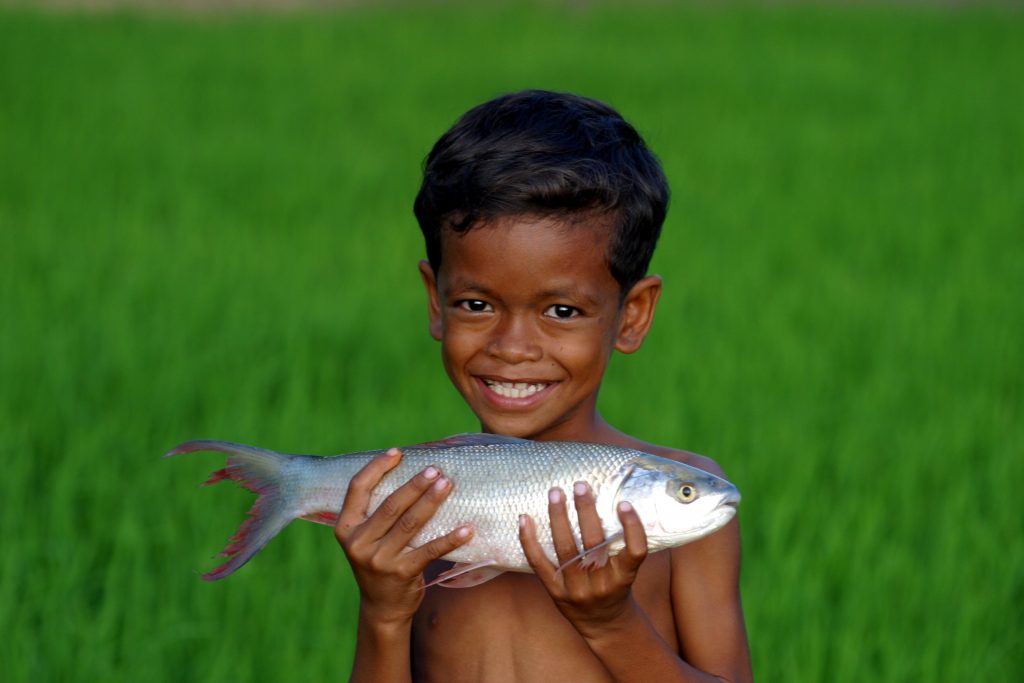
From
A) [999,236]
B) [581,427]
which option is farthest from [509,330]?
[999,236]

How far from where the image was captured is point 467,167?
6.31 ft

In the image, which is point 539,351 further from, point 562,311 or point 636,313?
point 636,313

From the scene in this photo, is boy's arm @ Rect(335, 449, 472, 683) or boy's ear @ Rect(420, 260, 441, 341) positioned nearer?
boy's arm @ Rect(335, 449, 472, 683)

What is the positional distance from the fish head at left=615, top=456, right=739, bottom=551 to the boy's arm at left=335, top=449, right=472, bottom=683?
0.74 ft

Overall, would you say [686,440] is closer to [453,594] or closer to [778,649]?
[778,649]

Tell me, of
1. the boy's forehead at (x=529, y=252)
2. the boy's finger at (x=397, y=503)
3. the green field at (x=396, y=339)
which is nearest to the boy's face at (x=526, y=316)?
the boy's forehead at (x=529, y=252)

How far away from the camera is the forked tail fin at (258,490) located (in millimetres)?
1773

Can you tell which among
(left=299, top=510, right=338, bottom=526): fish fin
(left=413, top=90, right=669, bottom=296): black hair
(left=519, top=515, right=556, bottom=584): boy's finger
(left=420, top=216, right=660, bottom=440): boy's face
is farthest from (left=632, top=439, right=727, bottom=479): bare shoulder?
(left=299, top=510, right=338, bottom=526): fish fin

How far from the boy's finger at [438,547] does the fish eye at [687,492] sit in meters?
0.27

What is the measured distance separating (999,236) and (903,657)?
460cm

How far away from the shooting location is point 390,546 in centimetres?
169

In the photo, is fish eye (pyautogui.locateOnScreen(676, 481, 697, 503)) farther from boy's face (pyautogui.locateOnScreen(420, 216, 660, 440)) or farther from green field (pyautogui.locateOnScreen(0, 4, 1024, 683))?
green field (pyautogui.locateOnScreen(0, 4, 1024, 683))

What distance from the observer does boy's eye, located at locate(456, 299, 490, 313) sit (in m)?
1.90

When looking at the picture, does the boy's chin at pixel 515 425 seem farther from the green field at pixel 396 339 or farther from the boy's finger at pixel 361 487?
the green field at pixel 396 339
